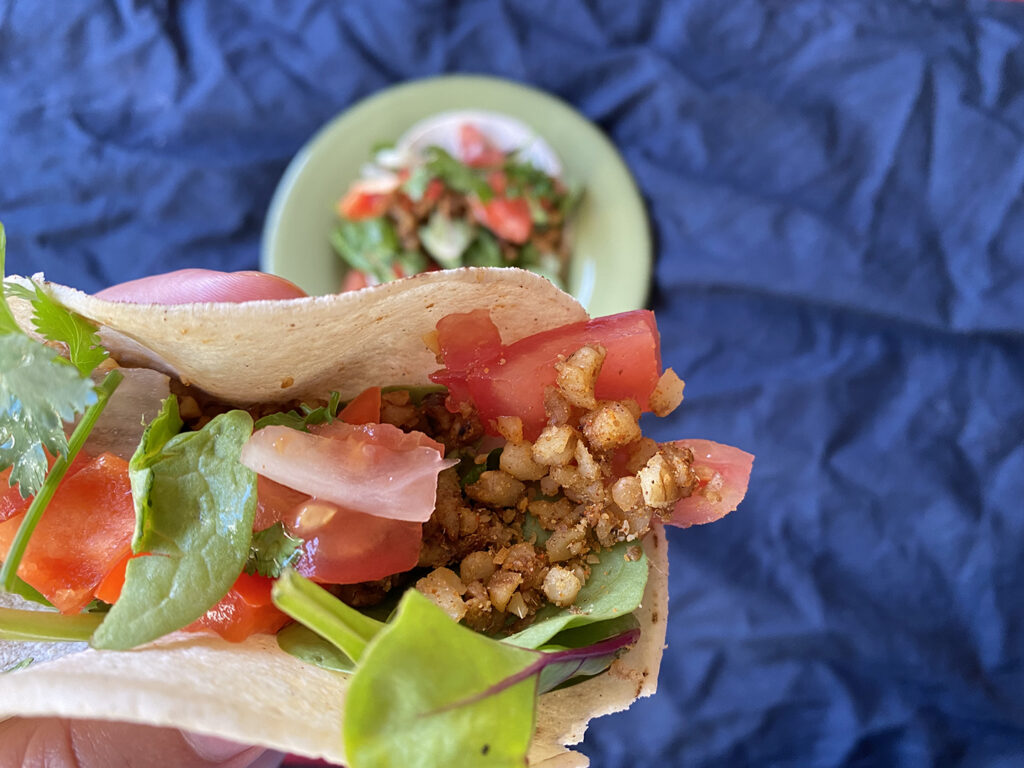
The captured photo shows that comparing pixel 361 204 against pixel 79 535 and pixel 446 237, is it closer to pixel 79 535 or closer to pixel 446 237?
pixel 446 237

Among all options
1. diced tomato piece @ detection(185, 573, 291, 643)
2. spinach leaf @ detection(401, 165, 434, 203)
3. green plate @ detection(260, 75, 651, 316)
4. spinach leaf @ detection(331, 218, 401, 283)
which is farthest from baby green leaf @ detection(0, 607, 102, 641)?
spinach leaf @ detection(401, 165, 434, 203)

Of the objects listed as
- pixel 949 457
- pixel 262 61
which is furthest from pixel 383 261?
pixel 949 457

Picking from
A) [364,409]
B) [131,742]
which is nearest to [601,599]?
[364,409]

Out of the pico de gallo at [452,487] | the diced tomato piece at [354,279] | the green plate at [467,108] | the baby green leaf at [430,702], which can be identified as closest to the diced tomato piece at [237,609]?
the pico de gallo at [452,487]

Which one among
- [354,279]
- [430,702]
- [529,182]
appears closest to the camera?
[430,702]

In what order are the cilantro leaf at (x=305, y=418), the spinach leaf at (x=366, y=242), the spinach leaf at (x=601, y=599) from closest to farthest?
1. the spinach leaf at (x=601, y=599)
2. the cilantro leaf at (x=305, y=418)
3. the spinach leaf at (x=366, y=242)

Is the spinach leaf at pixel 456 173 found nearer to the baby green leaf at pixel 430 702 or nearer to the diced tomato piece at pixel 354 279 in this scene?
the diced tomato piece at pixel 354 279
